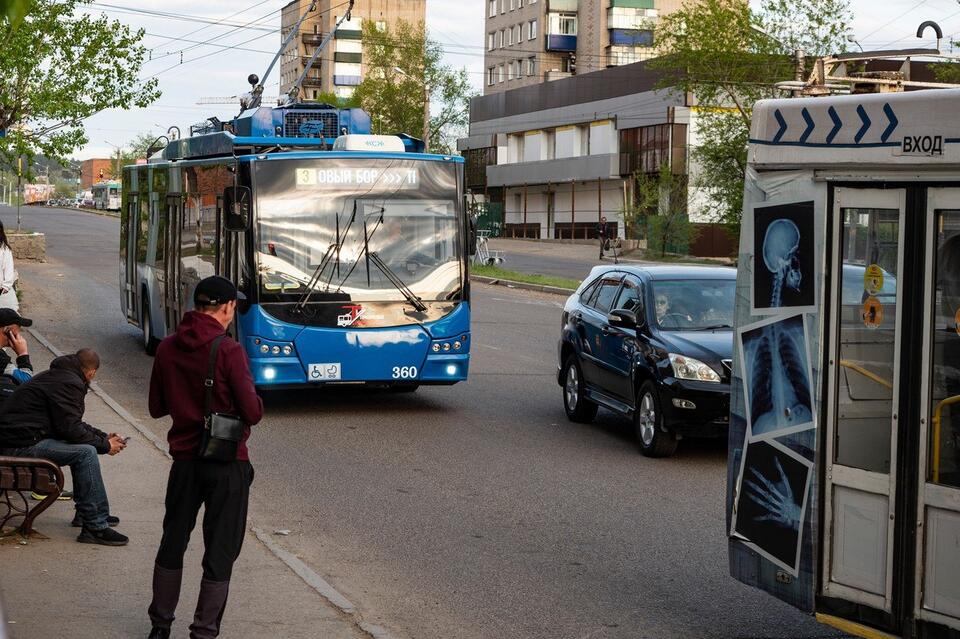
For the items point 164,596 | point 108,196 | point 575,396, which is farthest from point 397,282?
point 108,196

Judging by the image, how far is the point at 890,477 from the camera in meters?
5.82

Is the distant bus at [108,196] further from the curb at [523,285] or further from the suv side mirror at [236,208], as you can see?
the suv side mirror at [236,208]

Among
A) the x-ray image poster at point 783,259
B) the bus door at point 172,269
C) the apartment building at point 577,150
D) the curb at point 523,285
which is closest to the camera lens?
the x-ray image poster at point 783,259

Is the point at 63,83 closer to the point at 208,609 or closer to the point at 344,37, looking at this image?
the point at 208,609

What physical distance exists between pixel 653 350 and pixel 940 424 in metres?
6.53

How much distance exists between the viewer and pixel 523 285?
127ft

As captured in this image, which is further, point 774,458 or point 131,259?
point 131,259

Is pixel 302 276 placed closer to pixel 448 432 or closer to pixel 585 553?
pixel 448 432

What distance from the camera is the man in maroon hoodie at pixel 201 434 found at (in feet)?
20.1

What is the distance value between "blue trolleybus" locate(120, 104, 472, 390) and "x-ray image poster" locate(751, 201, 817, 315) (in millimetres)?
8095

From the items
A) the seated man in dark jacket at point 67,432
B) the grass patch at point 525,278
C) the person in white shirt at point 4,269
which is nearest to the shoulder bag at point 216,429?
the seated man in dark jacket at point 67,432

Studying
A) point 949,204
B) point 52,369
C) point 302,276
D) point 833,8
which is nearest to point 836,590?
point 949,204

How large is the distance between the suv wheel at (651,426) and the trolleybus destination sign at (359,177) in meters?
3.82

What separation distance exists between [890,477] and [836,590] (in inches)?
24.3
